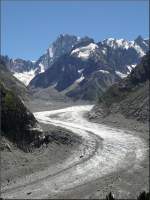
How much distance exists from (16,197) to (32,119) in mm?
27821

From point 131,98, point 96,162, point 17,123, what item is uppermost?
point 131,98

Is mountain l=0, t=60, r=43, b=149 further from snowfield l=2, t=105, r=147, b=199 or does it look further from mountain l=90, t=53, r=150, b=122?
mountain l=90, t=53, r=150, b=122

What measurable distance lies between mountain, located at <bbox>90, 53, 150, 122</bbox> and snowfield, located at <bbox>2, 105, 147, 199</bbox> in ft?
64.9

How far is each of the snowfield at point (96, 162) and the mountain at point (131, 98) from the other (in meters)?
19.8

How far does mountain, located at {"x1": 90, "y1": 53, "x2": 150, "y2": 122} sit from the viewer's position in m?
148

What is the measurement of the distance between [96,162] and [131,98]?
77.8 meters

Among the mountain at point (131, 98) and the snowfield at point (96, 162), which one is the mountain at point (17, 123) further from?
the mountain at point (131, 98)

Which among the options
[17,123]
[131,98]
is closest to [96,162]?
[17,123]

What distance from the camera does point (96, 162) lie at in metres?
85.9

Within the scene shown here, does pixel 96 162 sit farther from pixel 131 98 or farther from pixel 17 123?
pixel 131 98

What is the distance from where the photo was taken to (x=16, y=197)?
65188mm

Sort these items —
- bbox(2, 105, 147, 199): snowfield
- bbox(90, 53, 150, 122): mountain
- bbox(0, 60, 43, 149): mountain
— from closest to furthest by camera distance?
bbox(2, 105, 147, 199): snowfield, bbox(0, 60, 43, 149): mountain, bbox(90, 53, 150, 122): mountain

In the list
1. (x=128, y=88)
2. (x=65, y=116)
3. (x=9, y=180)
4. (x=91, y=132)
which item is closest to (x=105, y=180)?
(x=9, y=180)

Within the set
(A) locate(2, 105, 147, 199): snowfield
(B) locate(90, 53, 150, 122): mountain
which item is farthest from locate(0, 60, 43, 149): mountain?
(B) locate(90, 53, 150, 122): mountain
